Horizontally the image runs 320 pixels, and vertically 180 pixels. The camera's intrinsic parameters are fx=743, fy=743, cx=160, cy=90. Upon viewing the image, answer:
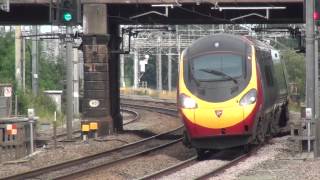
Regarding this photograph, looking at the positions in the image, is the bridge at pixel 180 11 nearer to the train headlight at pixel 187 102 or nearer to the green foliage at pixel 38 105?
the train headlight at pixel 187 102

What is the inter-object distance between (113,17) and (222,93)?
1130cm

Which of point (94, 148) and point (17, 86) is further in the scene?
point (17, 86)

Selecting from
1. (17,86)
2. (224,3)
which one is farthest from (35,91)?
(224,3)

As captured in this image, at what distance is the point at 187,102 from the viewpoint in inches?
723

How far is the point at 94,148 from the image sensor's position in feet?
75.8

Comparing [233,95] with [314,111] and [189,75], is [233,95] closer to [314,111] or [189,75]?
[189,75]

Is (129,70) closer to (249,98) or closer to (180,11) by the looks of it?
(180,11)

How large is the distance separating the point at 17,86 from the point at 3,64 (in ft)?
44.6

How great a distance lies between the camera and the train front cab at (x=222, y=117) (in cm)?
1797

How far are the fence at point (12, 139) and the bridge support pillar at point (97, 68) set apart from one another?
16.1 ft

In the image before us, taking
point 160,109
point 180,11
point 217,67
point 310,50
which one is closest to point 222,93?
point 217,67

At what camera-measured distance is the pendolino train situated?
1802 centimetres

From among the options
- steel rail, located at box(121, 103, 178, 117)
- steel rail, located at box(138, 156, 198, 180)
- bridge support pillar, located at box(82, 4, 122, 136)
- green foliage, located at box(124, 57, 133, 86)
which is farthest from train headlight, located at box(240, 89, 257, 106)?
green foliage, located at box(124, 57, 133, 86)

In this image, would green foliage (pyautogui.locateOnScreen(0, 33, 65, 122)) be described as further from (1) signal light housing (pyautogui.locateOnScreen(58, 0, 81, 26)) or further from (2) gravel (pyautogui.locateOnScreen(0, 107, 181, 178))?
(1) signal light housing (pyautogui.locateOnScreen(58, 0, 81, 26))
